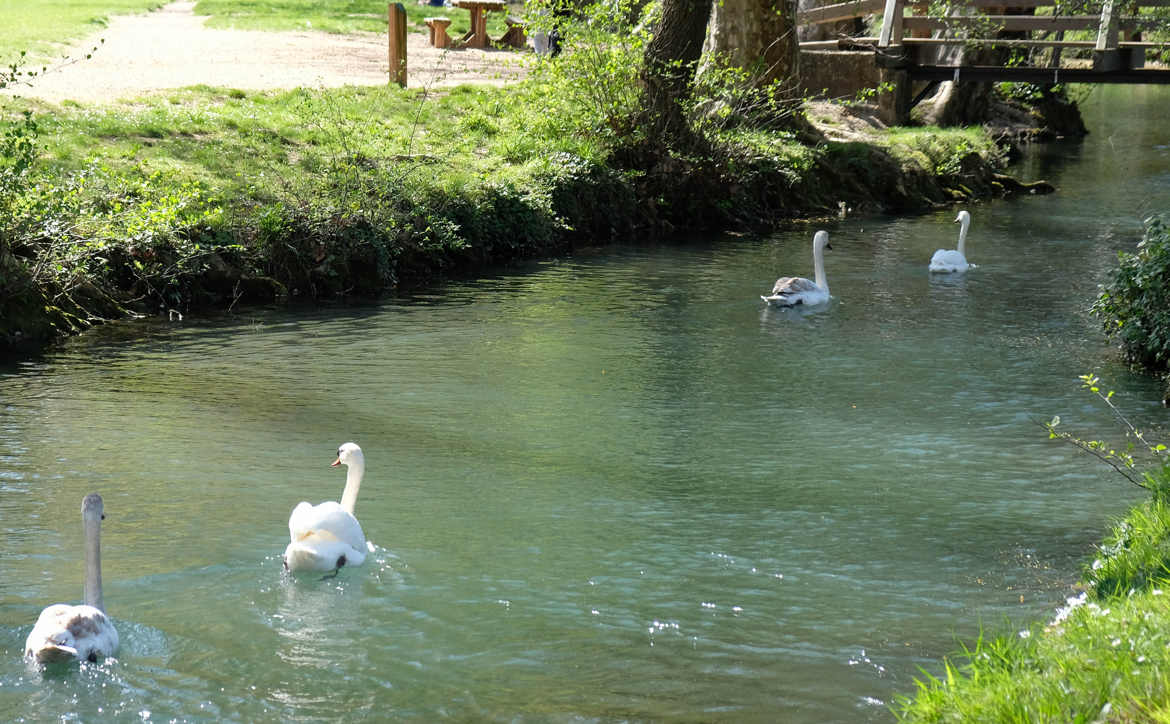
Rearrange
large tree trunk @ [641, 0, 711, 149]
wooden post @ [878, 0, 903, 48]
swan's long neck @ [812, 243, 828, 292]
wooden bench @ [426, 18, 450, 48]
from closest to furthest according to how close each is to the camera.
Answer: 1. swan's long neck @ [812, 243, 828, 292]
2. large tree trunk @ [641, 0, 711, 149]
3. wooden post @ [878, 0, 903, 48]
4. wooden bench @ [426, 18, 450, 48]

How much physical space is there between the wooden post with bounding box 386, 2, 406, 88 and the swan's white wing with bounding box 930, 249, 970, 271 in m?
11.9

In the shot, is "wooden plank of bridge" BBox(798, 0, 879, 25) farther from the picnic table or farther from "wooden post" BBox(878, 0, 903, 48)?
the picnic table

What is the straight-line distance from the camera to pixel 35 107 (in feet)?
67.1

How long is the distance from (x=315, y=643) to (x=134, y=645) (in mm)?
996

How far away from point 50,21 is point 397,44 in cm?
1527

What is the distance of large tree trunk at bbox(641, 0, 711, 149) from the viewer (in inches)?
909

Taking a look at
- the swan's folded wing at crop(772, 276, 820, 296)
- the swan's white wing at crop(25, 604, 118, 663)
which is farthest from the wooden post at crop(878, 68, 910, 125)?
the swan's white wing at crop(25, 604, 118, 663)

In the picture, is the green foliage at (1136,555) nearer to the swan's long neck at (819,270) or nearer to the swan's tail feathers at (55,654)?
the swan's tail feathers at (55,654)

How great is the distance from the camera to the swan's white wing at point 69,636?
6625 millimetres

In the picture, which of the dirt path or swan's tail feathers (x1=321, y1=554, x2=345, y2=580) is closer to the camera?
swan's tail feathers (x1=321, y1=554, x2=345, y2=580)

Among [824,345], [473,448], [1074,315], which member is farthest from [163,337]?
[1074,315]

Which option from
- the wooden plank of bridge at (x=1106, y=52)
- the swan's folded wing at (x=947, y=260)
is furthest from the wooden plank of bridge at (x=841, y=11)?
the swan's folded wing at (x=947, y=260)

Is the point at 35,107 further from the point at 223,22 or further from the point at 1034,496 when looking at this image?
the point at 223,22

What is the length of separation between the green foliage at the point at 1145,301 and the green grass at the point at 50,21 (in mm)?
19946
